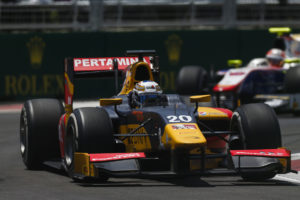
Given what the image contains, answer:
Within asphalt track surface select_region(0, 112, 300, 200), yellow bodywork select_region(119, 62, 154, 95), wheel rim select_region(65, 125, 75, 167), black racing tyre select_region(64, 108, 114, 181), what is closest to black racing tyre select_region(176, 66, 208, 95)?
yellow bodywork select_region(119, 62, 154, 95)

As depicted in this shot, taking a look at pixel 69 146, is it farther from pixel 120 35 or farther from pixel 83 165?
pixel 120 35

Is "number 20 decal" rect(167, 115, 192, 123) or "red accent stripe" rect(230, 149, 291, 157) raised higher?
"number 20 decal" rect(167, 115, 192, 123)

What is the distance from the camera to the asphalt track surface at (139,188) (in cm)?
861

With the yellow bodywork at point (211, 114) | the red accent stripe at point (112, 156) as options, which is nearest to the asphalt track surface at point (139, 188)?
the red accent stripe at point (112, 156)

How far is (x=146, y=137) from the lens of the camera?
10133mm

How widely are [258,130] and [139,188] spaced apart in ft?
5.66

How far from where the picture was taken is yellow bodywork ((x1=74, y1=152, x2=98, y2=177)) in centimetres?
945

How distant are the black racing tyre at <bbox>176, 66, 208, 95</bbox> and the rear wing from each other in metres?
7.48

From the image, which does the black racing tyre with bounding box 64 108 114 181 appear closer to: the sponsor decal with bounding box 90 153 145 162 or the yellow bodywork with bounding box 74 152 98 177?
the yellow bodywork with bounding box 74 152 98 177

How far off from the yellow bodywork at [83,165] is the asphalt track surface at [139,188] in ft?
0.53

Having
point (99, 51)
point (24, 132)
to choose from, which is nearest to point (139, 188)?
point (24, 132)

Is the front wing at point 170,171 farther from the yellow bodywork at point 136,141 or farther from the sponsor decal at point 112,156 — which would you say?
the yellow bodywork at point 136,141

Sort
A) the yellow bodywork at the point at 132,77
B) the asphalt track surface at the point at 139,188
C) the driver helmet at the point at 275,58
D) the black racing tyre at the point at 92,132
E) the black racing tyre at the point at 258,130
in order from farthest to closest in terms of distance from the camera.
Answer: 1. the driver helmet at the point at 275,58
2. the yellow bodywork at the point at 132,77
3. the black racing tyre at the point at 258,130
4. the black racing tyre at the point at 92,132
5. the asphalt track surface at the point at 139,188

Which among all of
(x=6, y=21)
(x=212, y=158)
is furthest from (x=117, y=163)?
(x=6, y=21)
